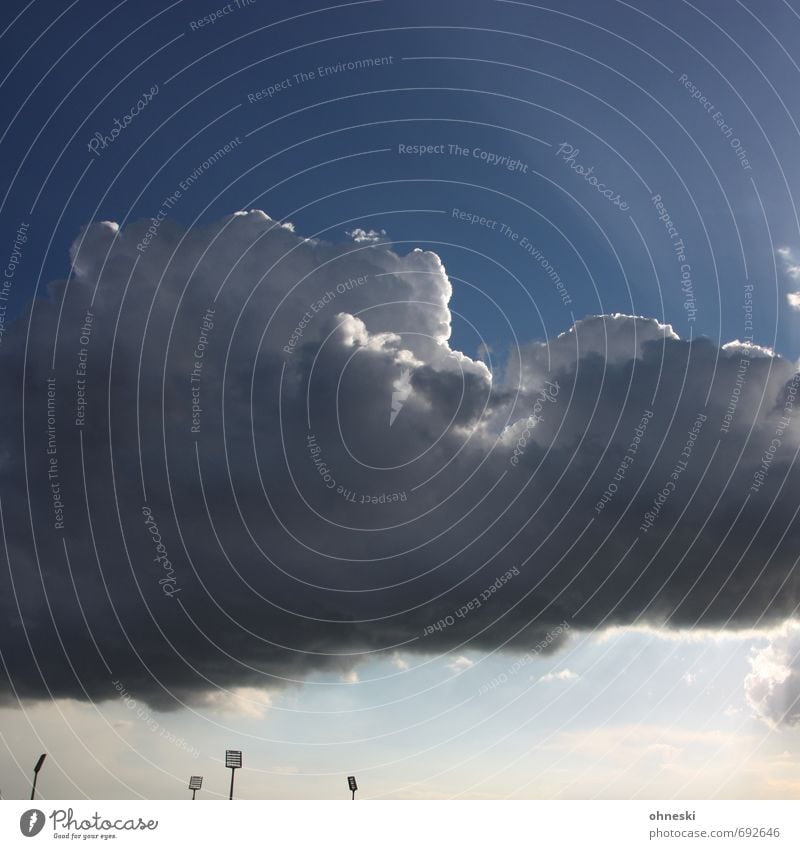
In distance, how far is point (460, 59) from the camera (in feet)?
161

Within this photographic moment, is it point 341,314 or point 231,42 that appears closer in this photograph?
point 231,42

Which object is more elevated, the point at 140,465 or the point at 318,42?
the point at 318,42
